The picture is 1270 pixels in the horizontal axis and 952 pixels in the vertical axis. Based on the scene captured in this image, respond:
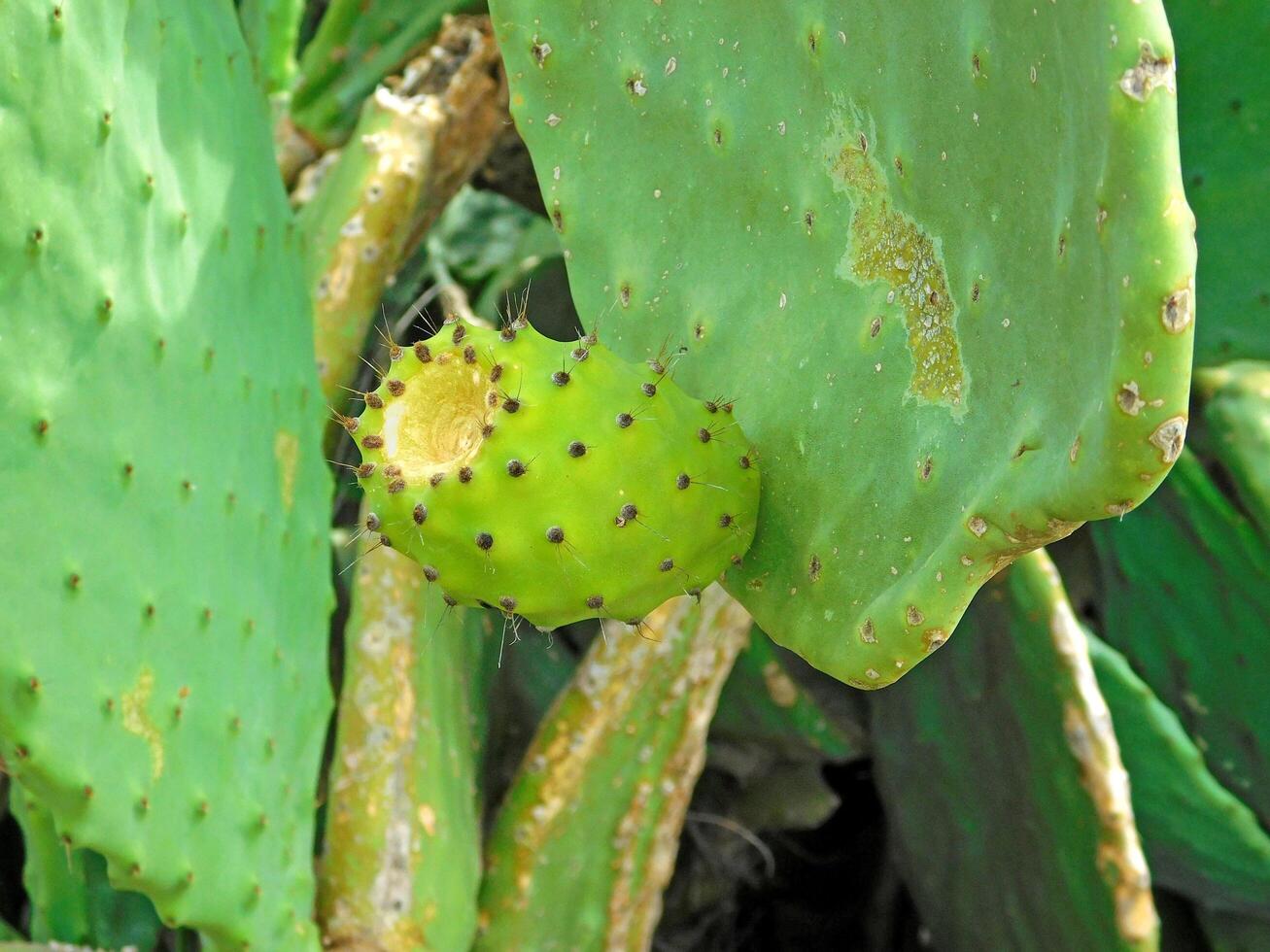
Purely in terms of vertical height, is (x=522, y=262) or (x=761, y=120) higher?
(x=761, y=120)

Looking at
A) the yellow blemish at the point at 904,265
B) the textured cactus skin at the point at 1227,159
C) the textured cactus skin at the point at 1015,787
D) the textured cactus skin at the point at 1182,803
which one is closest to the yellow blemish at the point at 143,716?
the yellow blemish at the point at 904,265

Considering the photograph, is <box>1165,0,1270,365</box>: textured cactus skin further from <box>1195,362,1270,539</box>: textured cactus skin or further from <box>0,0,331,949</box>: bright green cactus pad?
<box>0,0,331,949</box>: bright green cactus pad

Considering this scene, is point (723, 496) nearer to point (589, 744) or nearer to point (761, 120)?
point (761, 120)

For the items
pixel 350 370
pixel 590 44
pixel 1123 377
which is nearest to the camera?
pixel 1123 377

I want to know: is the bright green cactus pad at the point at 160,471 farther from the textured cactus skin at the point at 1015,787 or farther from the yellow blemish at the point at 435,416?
the textured cactus skin at the point at 1015,787

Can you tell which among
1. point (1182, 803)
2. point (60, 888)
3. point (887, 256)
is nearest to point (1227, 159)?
point (1182, 803)

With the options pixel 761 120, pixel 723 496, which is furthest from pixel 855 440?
pixel 761 120

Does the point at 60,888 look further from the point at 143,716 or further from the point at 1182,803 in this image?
the point at 1182,803
